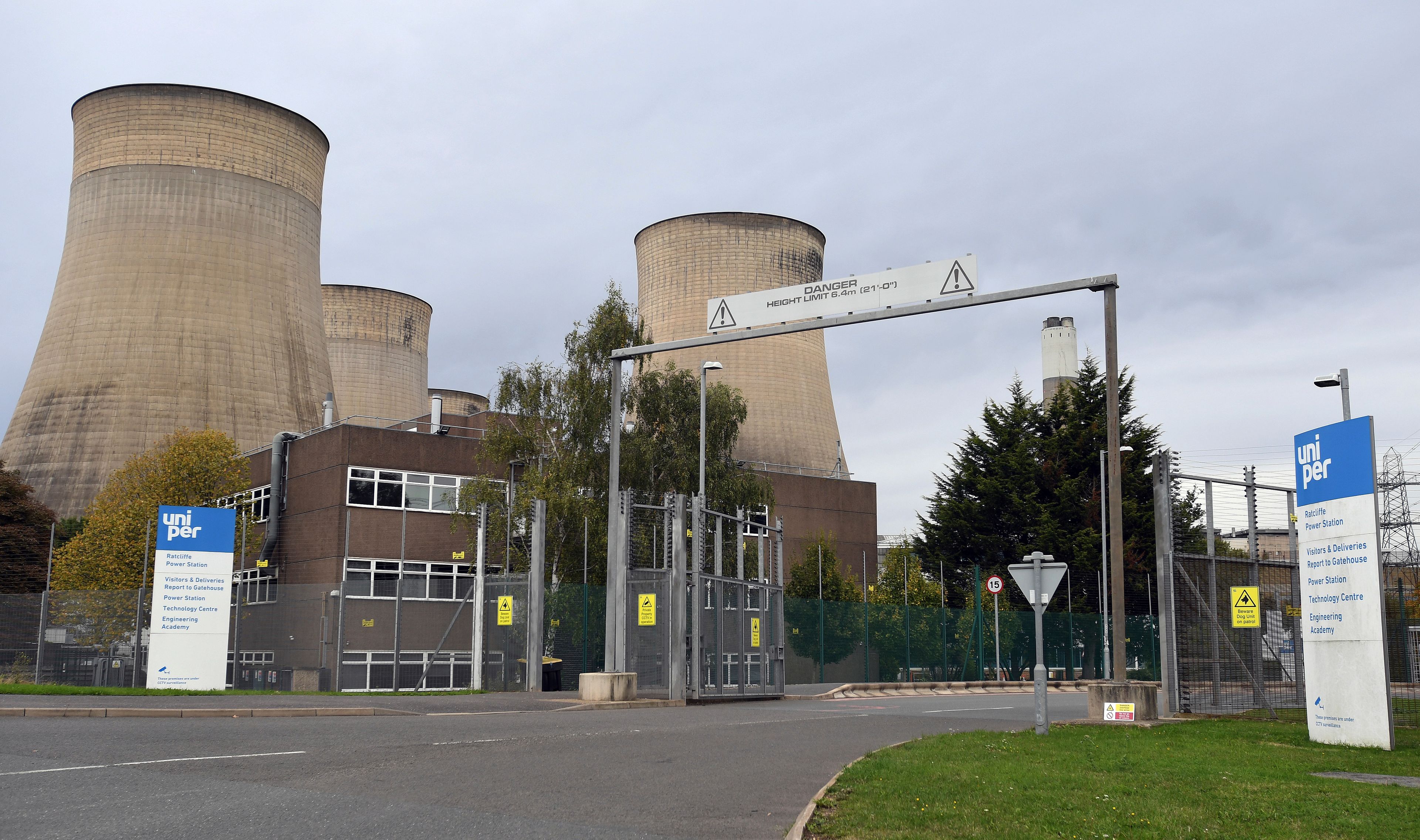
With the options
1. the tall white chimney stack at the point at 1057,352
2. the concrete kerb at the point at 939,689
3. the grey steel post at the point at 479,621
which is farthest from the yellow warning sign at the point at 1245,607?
the tall white chimney stack at the point at 1057,352

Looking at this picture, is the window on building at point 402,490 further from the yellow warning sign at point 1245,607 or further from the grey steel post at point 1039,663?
the grey steel post at point 1039,663

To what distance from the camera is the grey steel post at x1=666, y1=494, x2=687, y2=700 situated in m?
20.0

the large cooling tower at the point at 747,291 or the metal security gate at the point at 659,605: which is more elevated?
the large cooling tower at the point at 747,291

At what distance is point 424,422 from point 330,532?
888cm

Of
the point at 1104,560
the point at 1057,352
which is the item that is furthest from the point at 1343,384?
the point at 1057,352

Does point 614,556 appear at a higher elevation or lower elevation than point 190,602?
higher

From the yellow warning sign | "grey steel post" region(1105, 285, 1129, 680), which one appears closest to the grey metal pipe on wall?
"grey steel post" region(1105, 285, 1129, 680)

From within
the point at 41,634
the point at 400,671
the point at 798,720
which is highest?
the point at 41,634

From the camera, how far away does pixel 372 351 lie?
6462 cm

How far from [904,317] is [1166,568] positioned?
499 centimetres

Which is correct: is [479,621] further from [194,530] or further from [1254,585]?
[1254,585]

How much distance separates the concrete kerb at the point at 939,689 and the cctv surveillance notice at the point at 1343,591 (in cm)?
1314

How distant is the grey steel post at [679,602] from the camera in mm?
19969

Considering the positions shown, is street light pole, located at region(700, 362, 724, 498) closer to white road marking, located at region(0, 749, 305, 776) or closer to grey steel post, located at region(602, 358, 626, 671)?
grey steel post, located at region(602, 358, 626, 671)
